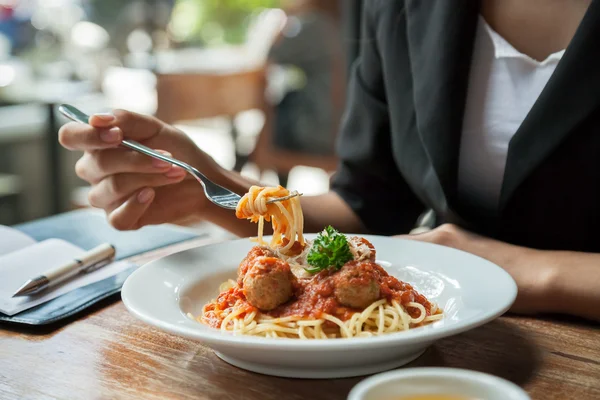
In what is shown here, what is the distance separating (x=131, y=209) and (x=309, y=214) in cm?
45

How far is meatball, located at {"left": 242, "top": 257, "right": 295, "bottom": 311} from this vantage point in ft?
3.20

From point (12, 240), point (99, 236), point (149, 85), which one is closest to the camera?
point (12, 240)

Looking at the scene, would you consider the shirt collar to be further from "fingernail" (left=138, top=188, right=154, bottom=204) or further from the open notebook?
the open notebook

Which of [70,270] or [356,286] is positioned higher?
[356,286]

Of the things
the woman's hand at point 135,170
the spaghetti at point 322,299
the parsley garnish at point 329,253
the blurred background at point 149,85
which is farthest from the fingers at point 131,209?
the blurred background at point 149,85

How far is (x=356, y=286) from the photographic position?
98 centimetres

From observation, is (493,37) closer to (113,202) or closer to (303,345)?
(113,202)

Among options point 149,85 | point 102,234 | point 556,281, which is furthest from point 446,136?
point 149,85

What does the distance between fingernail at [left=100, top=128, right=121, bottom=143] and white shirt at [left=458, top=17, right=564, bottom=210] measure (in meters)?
0.75

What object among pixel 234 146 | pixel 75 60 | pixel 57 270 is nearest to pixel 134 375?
pixel 57 270

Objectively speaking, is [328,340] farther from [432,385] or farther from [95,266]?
[95,266]

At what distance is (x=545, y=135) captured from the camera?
134 centimetres

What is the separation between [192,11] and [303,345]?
7.07 metres

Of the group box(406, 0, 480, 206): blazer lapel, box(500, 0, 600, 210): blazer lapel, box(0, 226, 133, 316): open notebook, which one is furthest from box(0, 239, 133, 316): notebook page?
box(500, 0, 600, 210): blazer lapel
